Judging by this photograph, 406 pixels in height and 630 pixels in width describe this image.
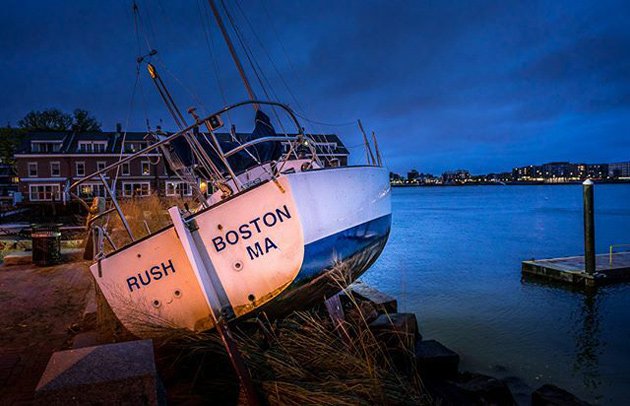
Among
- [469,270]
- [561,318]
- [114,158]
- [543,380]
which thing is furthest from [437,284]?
[114,158]

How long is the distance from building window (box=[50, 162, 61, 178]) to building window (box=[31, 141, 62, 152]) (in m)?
1.52

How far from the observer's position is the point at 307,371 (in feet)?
12.6

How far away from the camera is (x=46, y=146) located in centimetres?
4362

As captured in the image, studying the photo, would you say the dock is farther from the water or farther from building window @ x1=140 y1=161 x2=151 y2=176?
building window @ x1=140 y1=161 x2=151 y2=176

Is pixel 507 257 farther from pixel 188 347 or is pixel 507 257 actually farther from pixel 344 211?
pixel 188 347

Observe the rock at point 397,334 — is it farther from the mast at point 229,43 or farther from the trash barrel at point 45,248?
the trash barrel at point 45,248

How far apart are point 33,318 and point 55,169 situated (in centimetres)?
4432

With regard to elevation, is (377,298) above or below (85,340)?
below

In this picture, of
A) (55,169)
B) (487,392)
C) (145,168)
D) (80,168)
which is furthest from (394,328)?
(55,169)

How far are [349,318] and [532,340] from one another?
4.91 metres

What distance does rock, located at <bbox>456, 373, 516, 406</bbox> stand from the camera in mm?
5191

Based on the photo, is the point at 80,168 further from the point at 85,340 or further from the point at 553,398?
the point at 553,398

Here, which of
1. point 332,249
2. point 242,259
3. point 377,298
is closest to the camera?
point 242,259

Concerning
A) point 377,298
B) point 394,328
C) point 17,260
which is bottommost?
point 377,298
